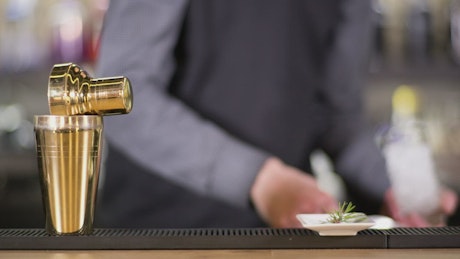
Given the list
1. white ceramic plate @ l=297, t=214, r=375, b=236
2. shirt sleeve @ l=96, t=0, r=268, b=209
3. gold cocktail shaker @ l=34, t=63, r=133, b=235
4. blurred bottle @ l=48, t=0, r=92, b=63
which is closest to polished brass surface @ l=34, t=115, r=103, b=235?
gold cocktail shaker @ l=34, t=63, r=133, b=235

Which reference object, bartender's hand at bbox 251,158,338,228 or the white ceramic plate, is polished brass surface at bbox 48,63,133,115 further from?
bartender's hand at bbox 251,158,338,228

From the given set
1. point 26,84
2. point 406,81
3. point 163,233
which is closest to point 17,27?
point 26,84

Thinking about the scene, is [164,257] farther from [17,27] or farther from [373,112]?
[17,27]

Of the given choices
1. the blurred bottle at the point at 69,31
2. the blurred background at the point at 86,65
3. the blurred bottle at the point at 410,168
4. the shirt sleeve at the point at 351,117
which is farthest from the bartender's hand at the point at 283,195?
the blurred bottle at the point at 69,31

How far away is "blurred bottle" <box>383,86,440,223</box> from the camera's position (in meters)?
2.48

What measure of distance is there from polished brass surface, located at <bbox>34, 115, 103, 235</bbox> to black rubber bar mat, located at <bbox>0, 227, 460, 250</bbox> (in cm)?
5

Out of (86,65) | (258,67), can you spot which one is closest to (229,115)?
(258,67)

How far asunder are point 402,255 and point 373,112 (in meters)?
1.45

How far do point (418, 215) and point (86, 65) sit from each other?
132 centimetres

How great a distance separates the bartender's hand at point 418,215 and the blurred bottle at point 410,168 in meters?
0.02

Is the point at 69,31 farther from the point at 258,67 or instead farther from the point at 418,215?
the point at 418,215

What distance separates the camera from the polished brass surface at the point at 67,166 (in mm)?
1357

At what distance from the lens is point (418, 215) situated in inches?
94.2

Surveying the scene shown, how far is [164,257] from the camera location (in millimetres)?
1270
